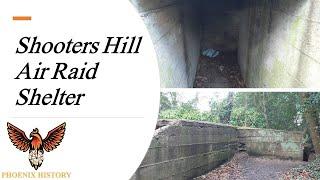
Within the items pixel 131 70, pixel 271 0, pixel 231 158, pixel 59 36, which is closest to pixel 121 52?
pixel 131 70

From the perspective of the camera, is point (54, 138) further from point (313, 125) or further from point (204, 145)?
point (313, 125)

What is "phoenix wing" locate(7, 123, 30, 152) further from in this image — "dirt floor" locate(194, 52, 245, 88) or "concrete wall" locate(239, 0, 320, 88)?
"dirt floor" locate(194, 52, 245, 88)

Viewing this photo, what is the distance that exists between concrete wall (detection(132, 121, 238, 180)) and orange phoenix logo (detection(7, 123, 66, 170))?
1.25ft

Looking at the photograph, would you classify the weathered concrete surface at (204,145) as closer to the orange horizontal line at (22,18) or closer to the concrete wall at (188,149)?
the concrete wall at (188,149)

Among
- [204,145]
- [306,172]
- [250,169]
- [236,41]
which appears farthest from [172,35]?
[236,41]

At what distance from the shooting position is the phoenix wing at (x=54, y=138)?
1454 millimetres

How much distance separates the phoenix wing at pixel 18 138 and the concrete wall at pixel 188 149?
19.1 inches

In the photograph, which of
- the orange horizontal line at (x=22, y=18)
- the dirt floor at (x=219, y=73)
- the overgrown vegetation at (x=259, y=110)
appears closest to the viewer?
the orange horizontal line at (x=22, y=18)

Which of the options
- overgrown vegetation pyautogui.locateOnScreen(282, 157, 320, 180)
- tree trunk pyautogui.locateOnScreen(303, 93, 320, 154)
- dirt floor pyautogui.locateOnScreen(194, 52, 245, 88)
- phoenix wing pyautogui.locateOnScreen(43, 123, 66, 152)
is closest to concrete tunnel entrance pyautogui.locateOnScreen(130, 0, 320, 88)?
dirt floor pyautogui.locateOnScreen(194, 52, 245, 88)

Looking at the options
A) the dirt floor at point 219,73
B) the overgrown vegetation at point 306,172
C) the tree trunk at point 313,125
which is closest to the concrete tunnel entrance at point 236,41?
the dirt floor at point 219,73

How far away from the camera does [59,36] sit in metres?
1.41

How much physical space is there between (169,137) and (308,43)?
3.58ft

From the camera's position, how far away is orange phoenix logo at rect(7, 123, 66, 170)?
1451 millimetres

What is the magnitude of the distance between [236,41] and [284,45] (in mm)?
3133
